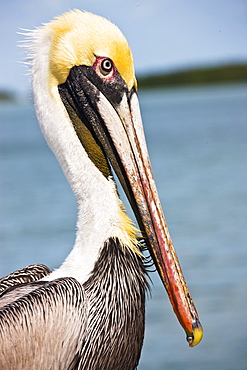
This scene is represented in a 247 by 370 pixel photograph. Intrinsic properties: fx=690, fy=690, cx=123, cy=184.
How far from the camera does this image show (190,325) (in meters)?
2.68

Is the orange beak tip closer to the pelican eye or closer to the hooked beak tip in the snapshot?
the hooked beak tip

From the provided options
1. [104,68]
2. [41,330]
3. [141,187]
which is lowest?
[41,330]

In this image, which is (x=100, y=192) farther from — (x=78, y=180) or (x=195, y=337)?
(x=195, y=337)

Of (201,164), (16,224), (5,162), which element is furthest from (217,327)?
(5,162)

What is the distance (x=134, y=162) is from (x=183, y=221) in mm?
8434

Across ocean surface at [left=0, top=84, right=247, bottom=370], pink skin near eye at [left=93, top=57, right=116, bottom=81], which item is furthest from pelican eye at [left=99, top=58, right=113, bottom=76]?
ocean surface at [left=0, top=84, right=247, bottom=370]

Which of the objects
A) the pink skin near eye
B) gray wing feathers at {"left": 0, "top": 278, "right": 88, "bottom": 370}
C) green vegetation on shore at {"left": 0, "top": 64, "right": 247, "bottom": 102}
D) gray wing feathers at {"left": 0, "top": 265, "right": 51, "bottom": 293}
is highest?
green vegetation on shore at {"left": 0, "top": 64, "right": 247, "bottom": 102}

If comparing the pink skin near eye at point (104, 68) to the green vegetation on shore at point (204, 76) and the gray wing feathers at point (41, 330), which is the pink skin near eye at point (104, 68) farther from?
the green vegetation on shore at point (204, 76)

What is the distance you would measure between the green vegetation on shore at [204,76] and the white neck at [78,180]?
63.1 ft

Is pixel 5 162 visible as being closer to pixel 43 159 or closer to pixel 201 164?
pixel 43 159

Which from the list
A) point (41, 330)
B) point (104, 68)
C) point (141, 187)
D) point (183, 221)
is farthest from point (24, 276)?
point (183, 221)

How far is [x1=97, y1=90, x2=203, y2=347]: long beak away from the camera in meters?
2.73

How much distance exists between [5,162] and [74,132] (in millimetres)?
14331

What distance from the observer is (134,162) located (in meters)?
2.77
